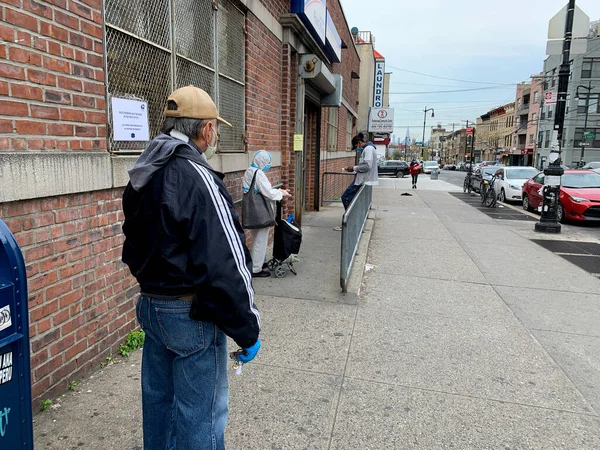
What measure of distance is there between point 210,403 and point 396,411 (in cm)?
159

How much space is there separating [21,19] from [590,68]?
204ft

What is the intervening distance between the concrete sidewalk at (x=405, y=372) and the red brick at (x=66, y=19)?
243 centimetres

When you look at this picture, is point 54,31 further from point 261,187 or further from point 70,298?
point 261,187

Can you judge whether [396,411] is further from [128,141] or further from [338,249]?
[338,249]

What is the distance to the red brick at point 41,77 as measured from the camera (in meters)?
2.52

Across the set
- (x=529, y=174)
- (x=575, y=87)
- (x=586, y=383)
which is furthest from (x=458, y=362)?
(x=575, y=87)

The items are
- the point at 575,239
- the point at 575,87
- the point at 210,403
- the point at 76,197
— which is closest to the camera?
the point at 210,403

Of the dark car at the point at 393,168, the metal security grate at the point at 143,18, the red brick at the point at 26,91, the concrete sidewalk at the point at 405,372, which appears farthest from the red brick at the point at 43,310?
the dark car at the point at 393,168

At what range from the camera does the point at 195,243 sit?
67.9 inches

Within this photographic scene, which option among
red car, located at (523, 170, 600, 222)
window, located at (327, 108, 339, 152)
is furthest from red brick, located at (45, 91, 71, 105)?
red car, located at (523, 170, 600, 222)

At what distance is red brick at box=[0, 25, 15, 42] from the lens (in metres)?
2.32

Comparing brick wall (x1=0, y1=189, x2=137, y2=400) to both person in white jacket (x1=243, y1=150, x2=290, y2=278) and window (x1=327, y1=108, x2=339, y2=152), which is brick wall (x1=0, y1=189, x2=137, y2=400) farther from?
window (x1=327, y1=108, x2=339, y2=152)

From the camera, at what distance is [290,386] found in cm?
326

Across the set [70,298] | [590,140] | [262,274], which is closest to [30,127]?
[70,298]
